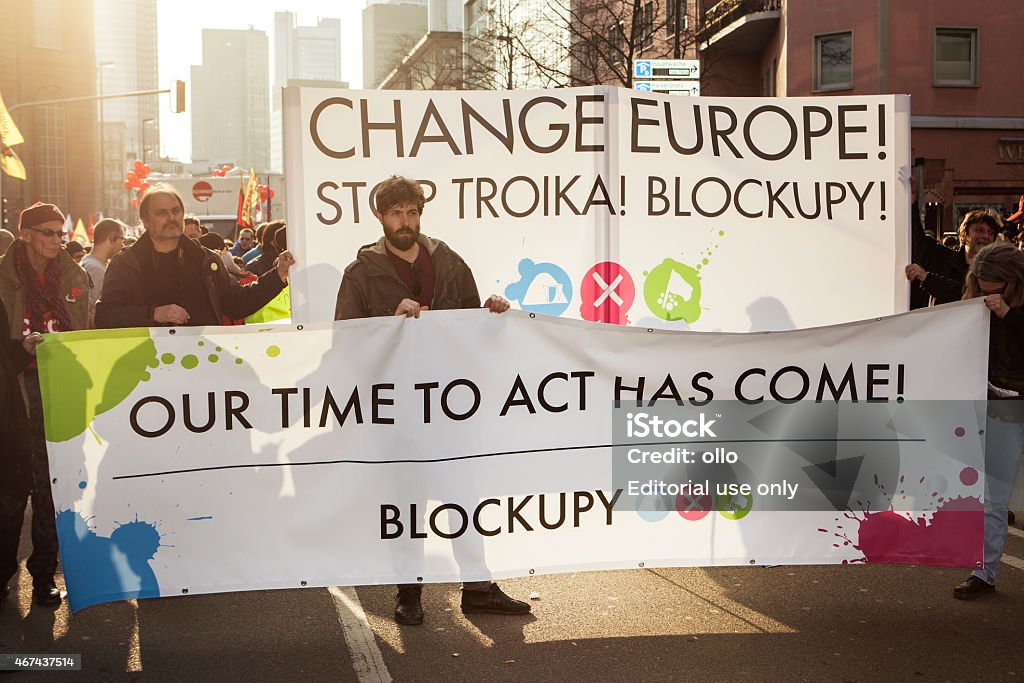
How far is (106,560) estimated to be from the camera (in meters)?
5.29

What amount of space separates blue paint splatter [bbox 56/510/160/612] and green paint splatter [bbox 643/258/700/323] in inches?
114

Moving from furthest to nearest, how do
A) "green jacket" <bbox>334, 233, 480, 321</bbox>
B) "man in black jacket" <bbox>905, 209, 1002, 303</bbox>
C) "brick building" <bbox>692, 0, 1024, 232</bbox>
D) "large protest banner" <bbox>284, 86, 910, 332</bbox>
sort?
1. "brick building" <bbox>692, 0, 1024, 232</bbox>
2. "man in black jacket" <bbox>905, 209, 1002, 303</bbox>
3. "large protest banner" <bbox>284, 86, 910, 332</bbox>
4. "green jacket" <bbox>334, 233, 480, 321</bbox>

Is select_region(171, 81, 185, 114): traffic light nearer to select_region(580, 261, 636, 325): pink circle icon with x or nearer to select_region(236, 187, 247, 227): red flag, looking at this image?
select_region(236, 187, 247, 227): red flag

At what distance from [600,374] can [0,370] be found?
2.74m

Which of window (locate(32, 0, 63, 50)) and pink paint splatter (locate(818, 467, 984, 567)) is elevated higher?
window (locate(32, 0, 63, 50))

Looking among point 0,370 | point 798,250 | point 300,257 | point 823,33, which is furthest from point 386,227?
point 823,33

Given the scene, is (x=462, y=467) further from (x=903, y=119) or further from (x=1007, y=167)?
(x=1007, y=167)

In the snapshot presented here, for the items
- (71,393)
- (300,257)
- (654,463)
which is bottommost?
(654,463)

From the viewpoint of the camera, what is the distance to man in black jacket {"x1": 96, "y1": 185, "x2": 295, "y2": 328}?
6.34 meters

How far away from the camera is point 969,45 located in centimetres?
3030

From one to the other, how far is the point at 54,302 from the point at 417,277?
207 cm

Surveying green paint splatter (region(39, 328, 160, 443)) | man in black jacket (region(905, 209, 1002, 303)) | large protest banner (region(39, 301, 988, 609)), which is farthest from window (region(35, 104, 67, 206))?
large protest banner (region(39, 301, 988, 609))

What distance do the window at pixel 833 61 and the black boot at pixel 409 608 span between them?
27.0 meters

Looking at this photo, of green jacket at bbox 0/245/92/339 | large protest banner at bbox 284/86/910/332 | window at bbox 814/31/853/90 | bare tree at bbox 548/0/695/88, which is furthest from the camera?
window at bbox 814/31/853/90
